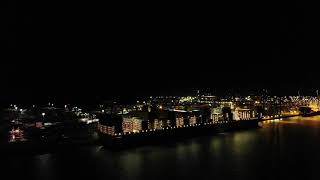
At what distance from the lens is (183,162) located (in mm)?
9438

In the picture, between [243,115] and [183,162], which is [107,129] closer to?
[183,162]

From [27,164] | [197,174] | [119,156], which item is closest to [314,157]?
[197,174]

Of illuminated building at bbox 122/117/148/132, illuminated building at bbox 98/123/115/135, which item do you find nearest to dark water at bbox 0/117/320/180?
illuminated building at bbox 98/123/115/135

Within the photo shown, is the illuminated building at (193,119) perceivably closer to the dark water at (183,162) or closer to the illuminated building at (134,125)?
the illuminated building at (134,125)

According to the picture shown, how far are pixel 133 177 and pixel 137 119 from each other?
18.6 feet

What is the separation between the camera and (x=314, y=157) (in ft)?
31.9

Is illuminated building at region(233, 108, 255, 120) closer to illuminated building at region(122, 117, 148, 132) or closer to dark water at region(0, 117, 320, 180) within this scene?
dark water at region(0, 117, 320, 180)

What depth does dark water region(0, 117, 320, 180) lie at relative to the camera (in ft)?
26.7

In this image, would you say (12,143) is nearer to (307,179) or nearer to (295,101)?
(307,179)

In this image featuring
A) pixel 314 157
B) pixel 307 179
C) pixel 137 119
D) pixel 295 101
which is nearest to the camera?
pixel 307 179

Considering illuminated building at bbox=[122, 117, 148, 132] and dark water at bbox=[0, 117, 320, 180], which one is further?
illuminated building at bbox=[122, 117, 148, 132]

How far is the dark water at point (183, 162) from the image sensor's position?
8148mm

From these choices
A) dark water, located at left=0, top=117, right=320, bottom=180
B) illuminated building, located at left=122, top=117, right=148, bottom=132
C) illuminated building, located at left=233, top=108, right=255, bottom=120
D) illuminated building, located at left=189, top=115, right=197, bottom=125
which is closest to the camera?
dark water, located at left=0, top=117, right=320, bottom=180

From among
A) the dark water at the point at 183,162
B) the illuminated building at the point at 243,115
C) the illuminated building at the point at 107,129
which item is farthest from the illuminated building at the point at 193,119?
the illuminated building at the point at 107,129
